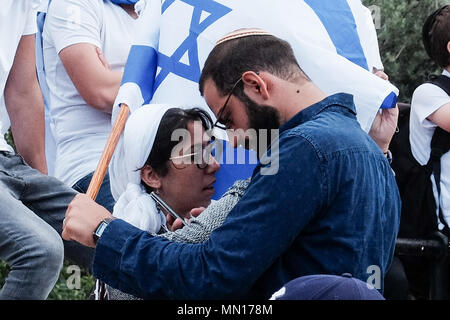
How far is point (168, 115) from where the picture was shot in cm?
341

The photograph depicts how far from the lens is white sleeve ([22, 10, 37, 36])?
13.0 feet

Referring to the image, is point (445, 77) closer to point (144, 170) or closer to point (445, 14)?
point (445, 14)

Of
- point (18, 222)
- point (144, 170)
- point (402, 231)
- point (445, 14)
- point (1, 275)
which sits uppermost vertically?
point (445, 14)

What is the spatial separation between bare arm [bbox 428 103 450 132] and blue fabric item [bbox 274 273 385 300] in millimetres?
2297

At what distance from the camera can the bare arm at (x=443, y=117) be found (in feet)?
15.0

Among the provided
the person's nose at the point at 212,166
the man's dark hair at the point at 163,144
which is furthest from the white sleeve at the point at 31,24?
the person's nose at the point at 212,166

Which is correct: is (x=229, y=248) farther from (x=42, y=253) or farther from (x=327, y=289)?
(x=42, y=253)

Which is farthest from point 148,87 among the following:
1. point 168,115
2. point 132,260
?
point 132,260

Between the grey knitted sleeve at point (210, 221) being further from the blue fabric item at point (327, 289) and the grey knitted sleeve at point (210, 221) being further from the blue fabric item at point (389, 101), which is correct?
the blue fabric item at point (389, 101)

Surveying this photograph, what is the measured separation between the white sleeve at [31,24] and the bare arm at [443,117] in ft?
6.23

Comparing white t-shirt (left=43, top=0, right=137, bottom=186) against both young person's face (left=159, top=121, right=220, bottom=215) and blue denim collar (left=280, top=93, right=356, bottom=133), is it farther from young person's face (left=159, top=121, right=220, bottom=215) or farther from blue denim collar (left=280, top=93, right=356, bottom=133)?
blue denim collar (left=280, top=93, right=356, bottom=133)

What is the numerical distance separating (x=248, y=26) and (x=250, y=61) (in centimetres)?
84

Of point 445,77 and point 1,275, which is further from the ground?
point 445,77
